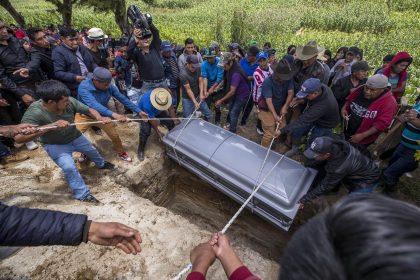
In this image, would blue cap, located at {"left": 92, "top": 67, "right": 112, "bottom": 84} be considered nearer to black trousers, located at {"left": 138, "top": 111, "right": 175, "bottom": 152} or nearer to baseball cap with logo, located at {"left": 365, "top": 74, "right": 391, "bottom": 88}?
black trousers, located at {"left": 138, "top": 111, "right": 175, "bottom": 152}

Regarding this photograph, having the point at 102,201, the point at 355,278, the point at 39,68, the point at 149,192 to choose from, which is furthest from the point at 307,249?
the point at 39,68

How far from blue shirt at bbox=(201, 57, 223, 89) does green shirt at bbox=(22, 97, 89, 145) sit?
8.28 feet

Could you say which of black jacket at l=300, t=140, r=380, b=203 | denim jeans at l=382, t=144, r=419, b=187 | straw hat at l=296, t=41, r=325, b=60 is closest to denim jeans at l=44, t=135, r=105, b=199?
black jacket at l=300, t=140, r=380, b=203

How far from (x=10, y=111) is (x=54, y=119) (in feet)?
7.22

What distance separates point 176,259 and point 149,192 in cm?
221

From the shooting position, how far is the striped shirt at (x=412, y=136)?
3559 millimetres

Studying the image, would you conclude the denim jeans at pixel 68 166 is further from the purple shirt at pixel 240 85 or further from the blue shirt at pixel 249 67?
the blue shirt at pixel 249 67

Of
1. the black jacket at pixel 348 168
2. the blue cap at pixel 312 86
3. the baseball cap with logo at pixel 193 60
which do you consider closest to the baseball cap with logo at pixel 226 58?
the baseball cap with logo at pixel 193 60

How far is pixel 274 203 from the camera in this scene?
12.0ft

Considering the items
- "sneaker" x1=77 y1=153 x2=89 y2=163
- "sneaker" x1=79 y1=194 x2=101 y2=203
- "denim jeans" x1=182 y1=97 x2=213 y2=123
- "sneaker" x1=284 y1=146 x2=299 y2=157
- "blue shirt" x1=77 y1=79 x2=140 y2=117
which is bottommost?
"sneaker" x1=77 y1=153 x2=89 y2=163

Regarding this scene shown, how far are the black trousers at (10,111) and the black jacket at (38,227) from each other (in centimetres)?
409

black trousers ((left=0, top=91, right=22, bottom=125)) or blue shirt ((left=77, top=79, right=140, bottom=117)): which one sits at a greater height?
blue shirt ((left=77, top=79, right=140, bottom=117))

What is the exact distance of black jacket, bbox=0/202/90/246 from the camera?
5.52ft

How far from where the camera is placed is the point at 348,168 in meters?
3.32
